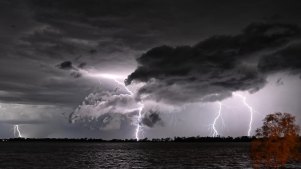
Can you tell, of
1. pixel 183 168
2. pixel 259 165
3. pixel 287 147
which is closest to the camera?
pixel 287 147

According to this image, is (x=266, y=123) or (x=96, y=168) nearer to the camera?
(x=266, y=123)

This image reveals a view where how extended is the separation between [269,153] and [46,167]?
87.9m

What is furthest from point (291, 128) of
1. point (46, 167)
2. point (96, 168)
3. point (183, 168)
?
point (46, 167)

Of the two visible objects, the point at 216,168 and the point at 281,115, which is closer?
the point at 281,115

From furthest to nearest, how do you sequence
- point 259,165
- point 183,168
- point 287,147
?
point 183,168
point 259,165
point 287,147

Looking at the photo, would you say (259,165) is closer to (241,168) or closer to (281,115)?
(241,168)

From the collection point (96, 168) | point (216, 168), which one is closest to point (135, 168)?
point (96, 168)

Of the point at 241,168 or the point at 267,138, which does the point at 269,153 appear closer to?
the point at 267,138

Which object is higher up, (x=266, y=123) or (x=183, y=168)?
(x=266, y=123)

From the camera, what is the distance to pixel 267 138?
240 feet

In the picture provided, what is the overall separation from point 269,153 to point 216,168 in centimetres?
5608

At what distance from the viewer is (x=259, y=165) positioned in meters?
122

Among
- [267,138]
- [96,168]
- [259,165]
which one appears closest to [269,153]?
[267,138]

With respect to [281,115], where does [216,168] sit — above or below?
below
